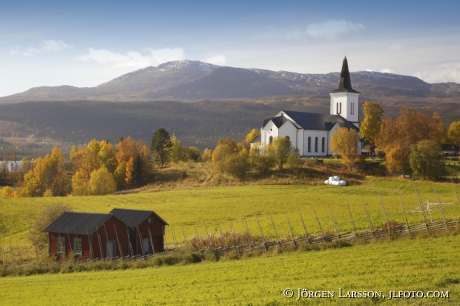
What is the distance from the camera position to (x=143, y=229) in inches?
1532

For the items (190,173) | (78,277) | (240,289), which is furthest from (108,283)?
(190,173)

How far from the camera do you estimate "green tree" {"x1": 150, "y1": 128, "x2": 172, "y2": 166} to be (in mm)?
108625

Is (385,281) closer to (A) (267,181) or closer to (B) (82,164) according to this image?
(A) (267,181)

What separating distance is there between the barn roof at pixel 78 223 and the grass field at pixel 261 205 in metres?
7.02

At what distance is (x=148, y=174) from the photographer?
9388cm

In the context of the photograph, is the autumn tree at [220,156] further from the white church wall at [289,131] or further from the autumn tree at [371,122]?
the autumn tree at [371,122]

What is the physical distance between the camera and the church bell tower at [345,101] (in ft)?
339

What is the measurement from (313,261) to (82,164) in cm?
8757

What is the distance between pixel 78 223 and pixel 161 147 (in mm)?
71531

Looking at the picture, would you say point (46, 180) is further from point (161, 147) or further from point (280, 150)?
point (280, 150)

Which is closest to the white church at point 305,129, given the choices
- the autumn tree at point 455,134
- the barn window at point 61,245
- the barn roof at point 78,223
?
the autumn tree at point 455,134

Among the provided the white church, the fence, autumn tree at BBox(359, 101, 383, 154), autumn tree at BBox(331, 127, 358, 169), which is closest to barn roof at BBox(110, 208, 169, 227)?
the fence

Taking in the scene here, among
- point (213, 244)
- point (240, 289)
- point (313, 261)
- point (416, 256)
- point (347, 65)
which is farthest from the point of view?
point (347, 65)

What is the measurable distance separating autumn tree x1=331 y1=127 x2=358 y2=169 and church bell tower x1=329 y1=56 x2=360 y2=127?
795 inches
